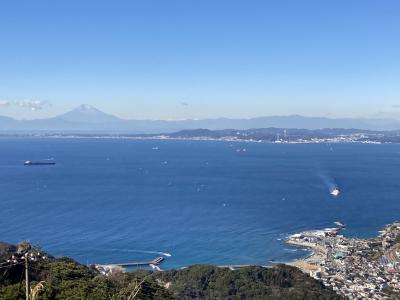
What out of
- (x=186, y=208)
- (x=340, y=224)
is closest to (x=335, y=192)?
(x=340, y=224)

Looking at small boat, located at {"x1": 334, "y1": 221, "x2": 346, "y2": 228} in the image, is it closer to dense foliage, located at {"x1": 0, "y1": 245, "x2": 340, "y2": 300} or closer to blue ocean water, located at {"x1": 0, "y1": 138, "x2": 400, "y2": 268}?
blue ocean water, located at {"x1": 0, "y1": 138, "x2": 400, "y2": 268}

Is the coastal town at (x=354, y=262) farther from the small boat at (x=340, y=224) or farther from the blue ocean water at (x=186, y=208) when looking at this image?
the blue ocean water at (x=186, y=208)

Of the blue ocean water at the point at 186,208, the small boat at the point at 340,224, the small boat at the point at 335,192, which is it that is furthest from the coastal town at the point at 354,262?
the small boat at the point at 335,192

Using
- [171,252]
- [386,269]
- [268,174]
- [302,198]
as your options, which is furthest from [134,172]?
[386,269]

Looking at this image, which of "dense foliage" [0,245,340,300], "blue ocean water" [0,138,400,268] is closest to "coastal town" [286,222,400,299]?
"blue ocean water" [0,138,400,268]

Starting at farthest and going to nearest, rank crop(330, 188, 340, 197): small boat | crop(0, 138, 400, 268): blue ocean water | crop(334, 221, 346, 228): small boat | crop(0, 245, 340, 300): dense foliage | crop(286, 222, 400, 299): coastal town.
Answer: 1. crop(330, 188, 340, 197): small boat
2. crop(334, 221, 346, 228): small boat
3. crop(0, 138, 400, 268): blue ocean water
4. crop(286, 222, 400, 299): coastal town
5. crop(0, 245, 340, 300): dense foliage

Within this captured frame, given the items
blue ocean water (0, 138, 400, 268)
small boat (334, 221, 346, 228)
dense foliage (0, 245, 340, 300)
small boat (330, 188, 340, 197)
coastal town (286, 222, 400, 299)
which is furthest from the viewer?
small boat (330, 188, 340, 197)

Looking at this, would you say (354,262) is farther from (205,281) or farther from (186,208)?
(186,208)
